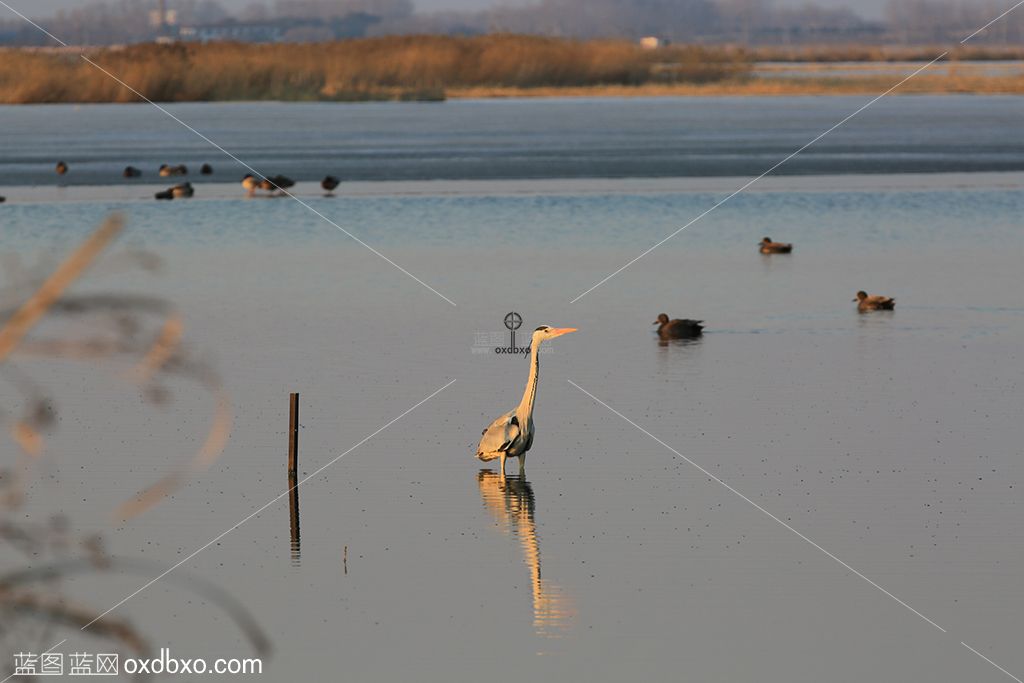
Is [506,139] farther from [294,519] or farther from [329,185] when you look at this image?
[294,519]

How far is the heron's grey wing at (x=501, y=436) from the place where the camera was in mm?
15023

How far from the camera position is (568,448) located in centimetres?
1633

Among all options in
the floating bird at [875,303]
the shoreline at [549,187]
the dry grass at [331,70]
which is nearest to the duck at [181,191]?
the shoreline at [549,187]

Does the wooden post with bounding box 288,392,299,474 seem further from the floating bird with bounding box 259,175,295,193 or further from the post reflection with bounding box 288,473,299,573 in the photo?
the floating bird with bounding box 259,175,295,193

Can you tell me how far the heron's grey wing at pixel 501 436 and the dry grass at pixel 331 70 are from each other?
92763 mm

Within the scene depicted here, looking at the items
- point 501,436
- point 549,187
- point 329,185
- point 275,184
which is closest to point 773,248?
point 549,187

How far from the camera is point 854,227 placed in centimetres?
4150

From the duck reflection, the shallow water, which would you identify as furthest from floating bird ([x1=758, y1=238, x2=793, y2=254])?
the shallow water

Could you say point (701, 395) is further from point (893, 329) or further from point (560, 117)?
point (560, 117)

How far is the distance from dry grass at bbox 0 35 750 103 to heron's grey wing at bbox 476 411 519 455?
92763mm

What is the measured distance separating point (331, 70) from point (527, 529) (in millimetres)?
112791

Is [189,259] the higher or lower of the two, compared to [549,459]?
lower

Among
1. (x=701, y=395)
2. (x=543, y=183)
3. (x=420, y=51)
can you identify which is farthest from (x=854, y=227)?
(x=420, y=51)

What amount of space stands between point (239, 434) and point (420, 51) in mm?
114053
